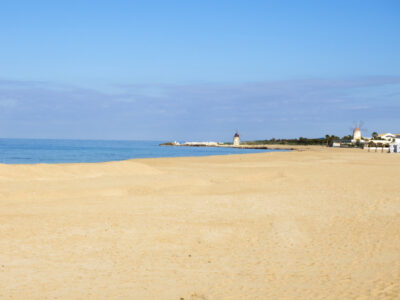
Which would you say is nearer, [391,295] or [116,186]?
[391,295]

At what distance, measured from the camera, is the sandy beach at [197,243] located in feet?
25.6

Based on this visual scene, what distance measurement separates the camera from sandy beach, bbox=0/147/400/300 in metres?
7.80

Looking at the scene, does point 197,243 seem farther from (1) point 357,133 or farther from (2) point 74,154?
(1) point 357,133

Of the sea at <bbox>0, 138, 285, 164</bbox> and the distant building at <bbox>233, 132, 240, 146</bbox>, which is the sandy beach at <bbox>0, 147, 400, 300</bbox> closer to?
the sea at <bbox>0, 138, 285, 164</bbox>

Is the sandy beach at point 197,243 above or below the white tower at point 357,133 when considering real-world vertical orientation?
below

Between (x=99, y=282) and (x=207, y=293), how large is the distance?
1941 mm

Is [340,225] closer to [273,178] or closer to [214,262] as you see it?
[214,262]

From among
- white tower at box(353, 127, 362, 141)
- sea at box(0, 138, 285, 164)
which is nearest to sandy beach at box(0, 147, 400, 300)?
sea at box(0, 138, 285, 164)

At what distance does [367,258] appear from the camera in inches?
386

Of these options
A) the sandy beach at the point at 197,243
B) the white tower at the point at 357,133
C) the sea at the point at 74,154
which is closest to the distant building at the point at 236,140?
the white tower at the point at 357,133

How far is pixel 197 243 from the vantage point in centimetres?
1102

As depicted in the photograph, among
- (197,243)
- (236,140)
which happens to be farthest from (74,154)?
(236,140)

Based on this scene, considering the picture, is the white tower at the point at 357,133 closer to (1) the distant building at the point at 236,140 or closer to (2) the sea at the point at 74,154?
(1) the distant building at the point at 236,140

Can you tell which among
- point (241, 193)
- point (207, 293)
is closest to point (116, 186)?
point (241, 193)
